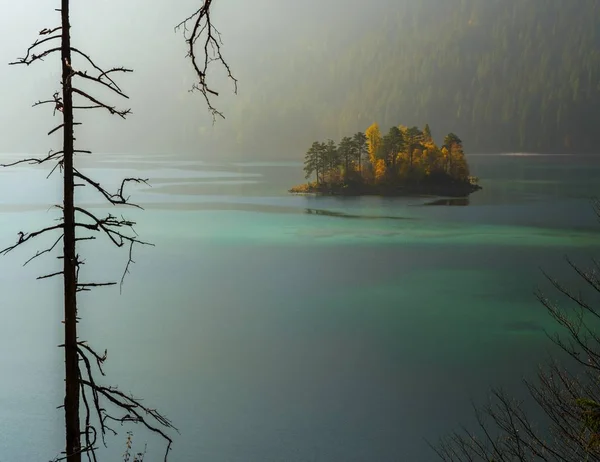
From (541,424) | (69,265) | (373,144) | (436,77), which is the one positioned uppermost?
(436,77)

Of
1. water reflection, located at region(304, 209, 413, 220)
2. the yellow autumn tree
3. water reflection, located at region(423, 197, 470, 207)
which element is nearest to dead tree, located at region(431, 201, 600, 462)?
water reflection, located at region(304, 209, 413, 220)

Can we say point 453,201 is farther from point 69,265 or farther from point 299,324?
point 69,265

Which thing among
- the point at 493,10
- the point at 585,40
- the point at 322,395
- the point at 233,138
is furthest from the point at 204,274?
the point at 493,10

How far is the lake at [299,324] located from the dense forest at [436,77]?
94.1ft

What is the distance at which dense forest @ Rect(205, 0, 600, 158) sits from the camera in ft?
172

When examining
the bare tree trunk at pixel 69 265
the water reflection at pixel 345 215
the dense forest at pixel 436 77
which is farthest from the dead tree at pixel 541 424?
the dense forest at pixel 436 77

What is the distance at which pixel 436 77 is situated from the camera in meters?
57.6

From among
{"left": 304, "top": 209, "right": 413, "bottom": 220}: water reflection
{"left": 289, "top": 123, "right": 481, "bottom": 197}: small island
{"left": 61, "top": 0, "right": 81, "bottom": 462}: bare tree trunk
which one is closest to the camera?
{"left": 61, "top": 0, "right": 81, "bottom": 462}: bare tree trunk

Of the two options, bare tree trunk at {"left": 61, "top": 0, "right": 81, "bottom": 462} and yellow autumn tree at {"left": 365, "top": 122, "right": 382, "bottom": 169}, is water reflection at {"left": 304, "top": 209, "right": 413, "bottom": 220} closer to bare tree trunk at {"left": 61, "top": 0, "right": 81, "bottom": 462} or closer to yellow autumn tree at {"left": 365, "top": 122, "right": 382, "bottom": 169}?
yellow autumn tree at {"left": 365, "top": 122, "right": 382, "bottom": 169}

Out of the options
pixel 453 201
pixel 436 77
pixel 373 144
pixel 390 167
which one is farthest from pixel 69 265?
pixel 436 77

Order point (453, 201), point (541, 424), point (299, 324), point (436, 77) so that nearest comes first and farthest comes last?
point (541, 424)
point (299, 324)
point (453, 201)
point (436, 77)

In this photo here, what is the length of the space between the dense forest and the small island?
21.9 metres

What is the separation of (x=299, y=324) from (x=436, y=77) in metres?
48.9

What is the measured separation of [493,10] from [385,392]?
196 ft
